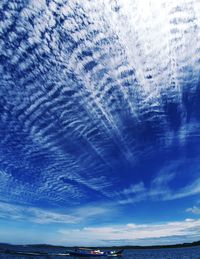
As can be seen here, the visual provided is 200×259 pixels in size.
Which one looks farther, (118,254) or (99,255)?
(118,254)

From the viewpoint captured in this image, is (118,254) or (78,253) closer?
(78,253)

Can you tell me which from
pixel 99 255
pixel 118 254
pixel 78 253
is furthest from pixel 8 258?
pixel 118 254

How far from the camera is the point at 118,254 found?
136 metres

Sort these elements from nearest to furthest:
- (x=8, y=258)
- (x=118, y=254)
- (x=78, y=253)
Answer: (x=8, y=258)
(x=78, y=253)
(x=118, y=254)

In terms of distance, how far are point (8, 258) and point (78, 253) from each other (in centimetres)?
3734

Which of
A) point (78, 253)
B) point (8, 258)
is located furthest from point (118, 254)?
point (8, 258)

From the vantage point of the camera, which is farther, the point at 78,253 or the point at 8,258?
the point at 78,253

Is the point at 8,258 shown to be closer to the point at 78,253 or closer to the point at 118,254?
the point at 78,253

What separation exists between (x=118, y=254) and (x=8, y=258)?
6894 cm

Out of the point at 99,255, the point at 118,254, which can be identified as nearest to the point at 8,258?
the point at 99,255

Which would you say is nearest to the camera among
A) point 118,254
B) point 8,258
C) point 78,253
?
point 8,258

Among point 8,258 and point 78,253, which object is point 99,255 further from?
point 8,258

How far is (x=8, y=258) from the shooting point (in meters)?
92.2

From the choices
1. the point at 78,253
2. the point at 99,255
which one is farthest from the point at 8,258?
the point at 99,255
